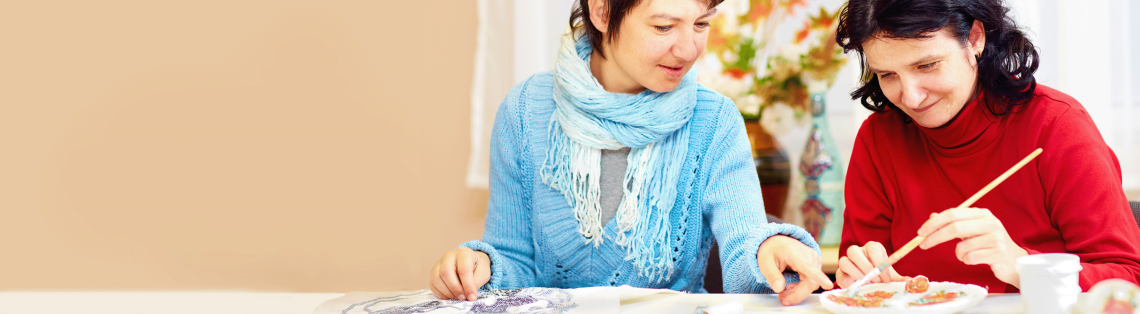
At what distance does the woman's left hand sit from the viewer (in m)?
0.84

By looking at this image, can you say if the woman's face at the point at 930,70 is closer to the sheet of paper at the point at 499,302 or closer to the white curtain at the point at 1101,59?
the sheet of paper at the point at 499,302

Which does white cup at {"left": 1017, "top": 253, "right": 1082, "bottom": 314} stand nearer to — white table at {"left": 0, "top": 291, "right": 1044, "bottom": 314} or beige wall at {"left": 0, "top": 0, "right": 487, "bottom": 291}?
white table at {"left": 0, "top": 291, "right": 1044, "bottom": 314}

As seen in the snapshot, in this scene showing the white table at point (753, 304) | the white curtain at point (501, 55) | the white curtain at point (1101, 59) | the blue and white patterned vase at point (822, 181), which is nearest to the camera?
the white table at point (753, 304)

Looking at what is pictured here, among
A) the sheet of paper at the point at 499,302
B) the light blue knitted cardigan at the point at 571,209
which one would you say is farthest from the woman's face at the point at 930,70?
the sheet of paper at the point at 499,302

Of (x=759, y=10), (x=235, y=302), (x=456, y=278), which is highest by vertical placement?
(x=759, y=10)

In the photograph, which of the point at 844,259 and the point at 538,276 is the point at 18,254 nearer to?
the point at 538,276

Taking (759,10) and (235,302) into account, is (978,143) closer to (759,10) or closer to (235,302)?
(759,10)

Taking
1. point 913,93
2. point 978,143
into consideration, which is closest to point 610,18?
point 913,93

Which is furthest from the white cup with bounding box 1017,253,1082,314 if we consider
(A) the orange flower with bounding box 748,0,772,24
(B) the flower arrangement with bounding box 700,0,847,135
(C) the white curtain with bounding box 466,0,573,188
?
(C) the white curtain with bounding box 466,0,573,188

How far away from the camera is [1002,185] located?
3.74 ft

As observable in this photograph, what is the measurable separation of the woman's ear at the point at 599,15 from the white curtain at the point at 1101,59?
118 centimetres

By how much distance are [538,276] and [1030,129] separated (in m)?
0.86

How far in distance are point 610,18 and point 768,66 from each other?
1.03m

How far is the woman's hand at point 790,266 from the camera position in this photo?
2.90 feet
